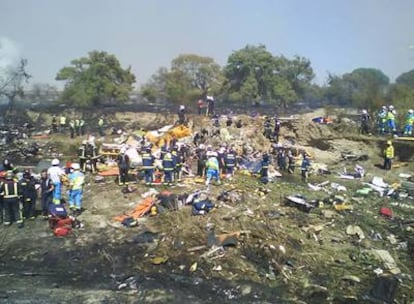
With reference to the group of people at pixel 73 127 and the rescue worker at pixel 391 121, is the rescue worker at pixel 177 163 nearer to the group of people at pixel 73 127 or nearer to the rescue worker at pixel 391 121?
the rescue worker at pixel 391 121

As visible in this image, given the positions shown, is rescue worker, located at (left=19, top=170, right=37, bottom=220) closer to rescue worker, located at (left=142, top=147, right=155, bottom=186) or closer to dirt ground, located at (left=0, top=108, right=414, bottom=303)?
dirt ground, located at (left=0, top=108, right=414, bottom=303)

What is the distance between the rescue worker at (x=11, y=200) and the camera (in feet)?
44.5

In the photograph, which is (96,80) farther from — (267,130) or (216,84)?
(267,130)

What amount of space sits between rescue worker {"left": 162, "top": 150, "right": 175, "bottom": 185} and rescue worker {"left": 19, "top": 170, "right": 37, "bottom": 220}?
16.4 ft

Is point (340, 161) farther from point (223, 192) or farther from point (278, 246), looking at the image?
point (278, 246)

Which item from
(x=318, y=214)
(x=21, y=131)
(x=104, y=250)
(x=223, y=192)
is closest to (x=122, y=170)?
(x=223, y=192)

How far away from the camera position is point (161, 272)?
11.1 m

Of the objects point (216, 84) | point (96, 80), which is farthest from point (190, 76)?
point (96, 80)

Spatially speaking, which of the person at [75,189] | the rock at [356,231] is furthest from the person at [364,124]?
the person at [75,189]

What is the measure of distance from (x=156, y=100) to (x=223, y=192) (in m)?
28.8

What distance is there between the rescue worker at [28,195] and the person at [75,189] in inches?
43.4

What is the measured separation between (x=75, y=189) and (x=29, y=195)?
53.7 inches

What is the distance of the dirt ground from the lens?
33.6 ft

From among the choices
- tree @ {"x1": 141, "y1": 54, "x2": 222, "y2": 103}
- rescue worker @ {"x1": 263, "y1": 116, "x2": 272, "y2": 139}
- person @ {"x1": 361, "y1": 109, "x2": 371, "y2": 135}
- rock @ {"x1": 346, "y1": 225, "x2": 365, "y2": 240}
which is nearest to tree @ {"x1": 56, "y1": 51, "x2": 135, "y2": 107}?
tree @ {"x1": 141, "y1": 54, "x2": 222, "y2": 103}
